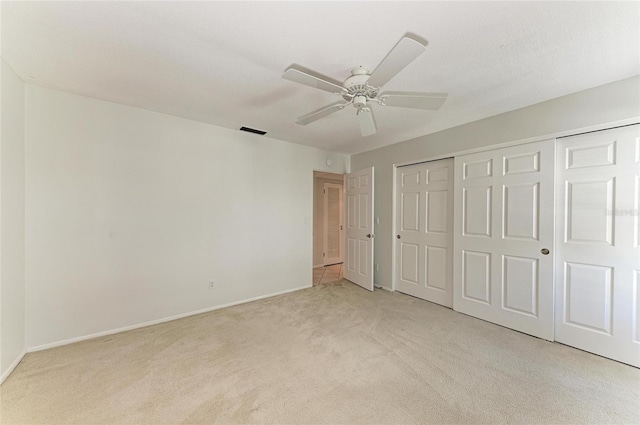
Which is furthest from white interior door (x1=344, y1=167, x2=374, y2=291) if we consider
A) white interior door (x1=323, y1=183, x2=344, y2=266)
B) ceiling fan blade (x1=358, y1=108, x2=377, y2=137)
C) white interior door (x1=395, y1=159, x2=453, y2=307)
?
ceiling fan blade (x1=358, y1=108, x2=377, y2=137)

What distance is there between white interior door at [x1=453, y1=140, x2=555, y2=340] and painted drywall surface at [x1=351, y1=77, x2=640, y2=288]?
18 cm

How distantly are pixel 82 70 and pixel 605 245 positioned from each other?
185 inches

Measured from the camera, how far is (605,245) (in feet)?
7.15

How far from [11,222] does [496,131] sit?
15.3ft

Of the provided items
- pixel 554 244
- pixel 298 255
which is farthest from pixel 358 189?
pixel 554 244

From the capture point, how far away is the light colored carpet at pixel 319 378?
5.04ft

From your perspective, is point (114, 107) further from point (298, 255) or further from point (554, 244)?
point (554, 244)

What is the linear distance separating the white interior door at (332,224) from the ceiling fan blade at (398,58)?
4424mm

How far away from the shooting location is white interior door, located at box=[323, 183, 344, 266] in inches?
237

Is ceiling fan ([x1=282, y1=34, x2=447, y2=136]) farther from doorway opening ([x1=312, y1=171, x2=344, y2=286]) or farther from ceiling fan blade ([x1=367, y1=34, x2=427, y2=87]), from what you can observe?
doorway opening ([x1=312, y1=171, x2=344, y2=286])

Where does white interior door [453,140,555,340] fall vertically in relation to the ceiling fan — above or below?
below

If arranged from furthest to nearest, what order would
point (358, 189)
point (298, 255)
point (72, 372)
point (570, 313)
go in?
point (358, 189), point (298, 255), point (570, 313), point (72, 372)

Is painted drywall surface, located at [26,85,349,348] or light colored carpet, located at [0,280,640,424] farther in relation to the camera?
painted drywall surface, located at [26,85,349,348]

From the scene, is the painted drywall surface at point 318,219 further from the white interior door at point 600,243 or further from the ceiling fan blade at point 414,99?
the white interior door at point 600,243
